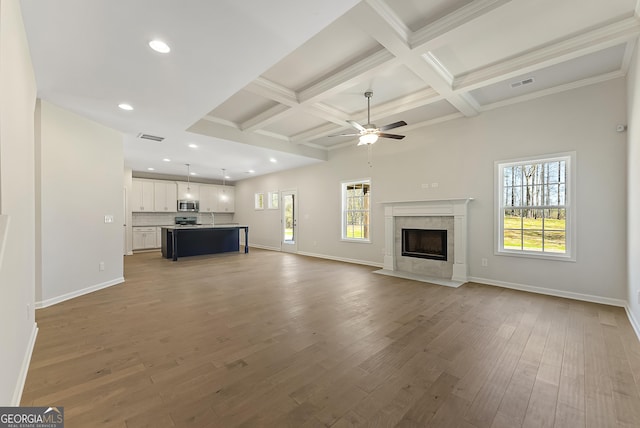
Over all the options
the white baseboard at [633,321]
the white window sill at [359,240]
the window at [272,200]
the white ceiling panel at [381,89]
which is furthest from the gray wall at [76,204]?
the white baseboard at [633,321]

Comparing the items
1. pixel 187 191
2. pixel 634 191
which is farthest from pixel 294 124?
pixel 187 191

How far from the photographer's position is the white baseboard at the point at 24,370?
1680 mm

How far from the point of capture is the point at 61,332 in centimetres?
275

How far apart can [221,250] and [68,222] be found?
4.72 m

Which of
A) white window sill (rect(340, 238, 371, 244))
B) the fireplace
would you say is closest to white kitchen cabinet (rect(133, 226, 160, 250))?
white window sill (rect(340, 238, 371, 244))

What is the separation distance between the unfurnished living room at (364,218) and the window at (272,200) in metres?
3.26

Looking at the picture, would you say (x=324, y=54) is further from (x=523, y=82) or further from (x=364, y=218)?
(x=364, y=218)

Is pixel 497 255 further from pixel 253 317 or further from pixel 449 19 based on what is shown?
pixel 253 317

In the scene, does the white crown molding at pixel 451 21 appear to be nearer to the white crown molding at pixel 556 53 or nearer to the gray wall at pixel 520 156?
the white crown molding at pixel 556 53

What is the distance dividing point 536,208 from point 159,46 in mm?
5476

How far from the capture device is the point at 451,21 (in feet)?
8.25

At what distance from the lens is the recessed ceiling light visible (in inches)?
91.7

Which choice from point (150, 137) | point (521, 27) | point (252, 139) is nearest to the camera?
point (521, 27)

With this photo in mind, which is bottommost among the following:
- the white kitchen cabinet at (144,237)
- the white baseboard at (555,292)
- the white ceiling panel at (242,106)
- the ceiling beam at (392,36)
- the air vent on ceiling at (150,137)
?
the white baseboard at (555,292)
